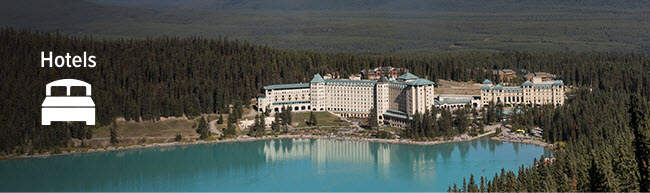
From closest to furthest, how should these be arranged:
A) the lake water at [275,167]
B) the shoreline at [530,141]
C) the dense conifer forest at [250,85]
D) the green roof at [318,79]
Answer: the dense conifer forest at [250,85] < the lake water at [275,167] < the shoreline at [530,141] < the green roof at [318,79]

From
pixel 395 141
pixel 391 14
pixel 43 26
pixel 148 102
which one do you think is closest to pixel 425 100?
pixel 395 141

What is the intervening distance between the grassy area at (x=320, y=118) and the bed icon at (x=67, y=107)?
43.0 ft

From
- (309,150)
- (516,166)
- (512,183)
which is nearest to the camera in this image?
(512,183)

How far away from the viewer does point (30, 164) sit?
4319 cm

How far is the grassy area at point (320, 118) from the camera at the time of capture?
53703 millimetres

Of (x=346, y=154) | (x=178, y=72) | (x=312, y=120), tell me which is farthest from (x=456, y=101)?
(x=178, y=72)

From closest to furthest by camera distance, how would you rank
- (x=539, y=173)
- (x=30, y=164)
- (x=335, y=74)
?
1. (x=539, y=173)
2. (x=30, y=164)
3. (x=335, y=74)

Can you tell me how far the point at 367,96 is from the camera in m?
56.0

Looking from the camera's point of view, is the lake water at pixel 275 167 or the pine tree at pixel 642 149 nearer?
the pine tree at pixel 642 149

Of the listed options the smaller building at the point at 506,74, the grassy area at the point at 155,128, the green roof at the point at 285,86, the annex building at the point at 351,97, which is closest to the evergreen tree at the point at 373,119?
the annex building at the point at 351,97

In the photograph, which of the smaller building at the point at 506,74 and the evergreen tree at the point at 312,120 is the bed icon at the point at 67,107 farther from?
the smaller building at the point at 506,74

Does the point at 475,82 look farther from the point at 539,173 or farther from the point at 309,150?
the point at 539,173

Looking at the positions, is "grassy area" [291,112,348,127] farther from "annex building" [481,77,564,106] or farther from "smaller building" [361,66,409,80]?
"annex building" [481,77,564,106]

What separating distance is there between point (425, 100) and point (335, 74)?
13020 mm
